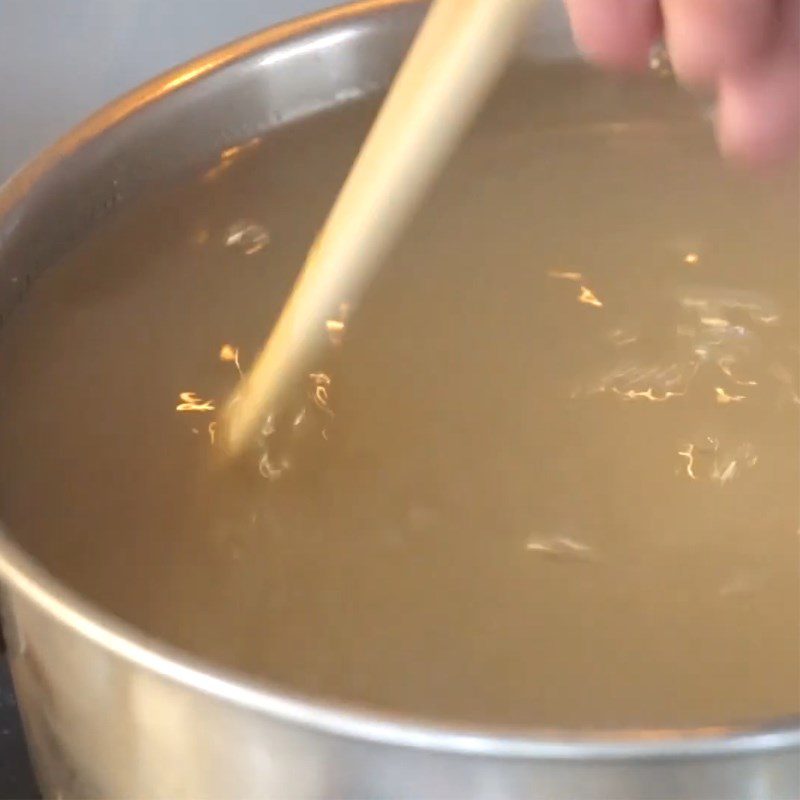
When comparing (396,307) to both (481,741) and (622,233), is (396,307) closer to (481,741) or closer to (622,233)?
(622,233)

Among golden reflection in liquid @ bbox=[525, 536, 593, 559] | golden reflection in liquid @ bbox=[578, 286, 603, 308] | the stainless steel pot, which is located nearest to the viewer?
the stainless steel pot

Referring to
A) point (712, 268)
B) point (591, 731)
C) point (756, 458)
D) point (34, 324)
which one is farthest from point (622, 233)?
point (591, 731)

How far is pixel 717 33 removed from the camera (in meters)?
0.32

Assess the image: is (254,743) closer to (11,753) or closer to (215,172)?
(11,753)

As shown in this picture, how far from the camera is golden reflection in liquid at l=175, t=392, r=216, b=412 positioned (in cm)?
59

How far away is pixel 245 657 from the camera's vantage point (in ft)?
1.57

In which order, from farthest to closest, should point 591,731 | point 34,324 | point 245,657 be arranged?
point 34,324, point 245,657, point 591,731

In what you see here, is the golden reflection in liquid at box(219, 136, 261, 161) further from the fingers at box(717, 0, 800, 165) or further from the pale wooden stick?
the fingers at box(717, 0, 800, 165)

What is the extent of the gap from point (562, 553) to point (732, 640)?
0.07 m

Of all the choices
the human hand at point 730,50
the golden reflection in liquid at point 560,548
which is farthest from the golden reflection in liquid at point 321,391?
the human hand at point 730,50

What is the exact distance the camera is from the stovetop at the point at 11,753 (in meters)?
0.57

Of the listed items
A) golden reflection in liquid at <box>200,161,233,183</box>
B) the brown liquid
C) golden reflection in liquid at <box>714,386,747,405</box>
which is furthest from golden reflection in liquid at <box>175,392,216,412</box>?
golden reflection in liquid at <box>714,386,747,405</box>

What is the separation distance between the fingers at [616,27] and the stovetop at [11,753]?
0.39 m

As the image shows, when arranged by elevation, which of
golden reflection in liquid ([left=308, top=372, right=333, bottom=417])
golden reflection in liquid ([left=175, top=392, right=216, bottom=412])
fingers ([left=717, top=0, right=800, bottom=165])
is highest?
fingers ([left=717, top=0, right=800, bottom=165])
